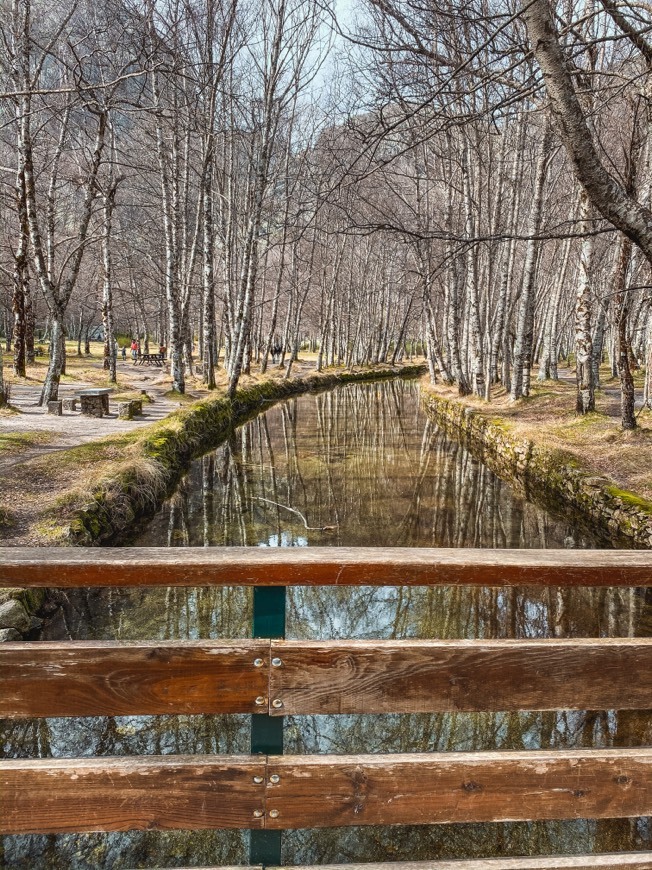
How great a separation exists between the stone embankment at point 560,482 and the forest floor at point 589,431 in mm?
202

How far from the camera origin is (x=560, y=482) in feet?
33.5

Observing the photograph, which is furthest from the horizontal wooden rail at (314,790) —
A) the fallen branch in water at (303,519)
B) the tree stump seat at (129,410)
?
the tree stump seat at (129,410)

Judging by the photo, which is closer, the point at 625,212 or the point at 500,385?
the point at 625,212

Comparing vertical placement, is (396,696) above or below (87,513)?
above

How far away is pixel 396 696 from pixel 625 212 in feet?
11.3

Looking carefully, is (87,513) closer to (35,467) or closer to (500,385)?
(35,467)

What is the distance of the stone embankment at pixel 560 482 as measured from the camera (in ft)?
25.2

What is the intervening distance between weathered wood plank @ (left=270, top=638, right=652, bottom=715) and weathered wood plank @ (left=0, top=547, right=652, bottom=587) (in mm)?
190

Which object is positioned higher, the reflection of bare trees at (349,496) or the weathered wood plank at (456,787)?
the weathered wood plank at (456,787)

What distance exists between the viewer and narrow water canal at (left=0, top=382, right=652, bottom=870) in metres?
3.28

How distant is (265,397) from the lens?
24.5 m

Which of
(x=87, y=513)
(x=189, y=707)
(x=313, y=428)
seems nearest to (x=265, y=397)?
(x=313, y=428)

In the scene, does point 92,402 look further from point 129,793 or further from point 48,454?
point 129,793

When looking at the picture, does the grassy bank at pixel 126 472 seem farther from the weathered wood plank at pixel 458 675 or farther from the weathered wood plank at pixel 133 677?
the weathered wood plank at pixel 458 675
